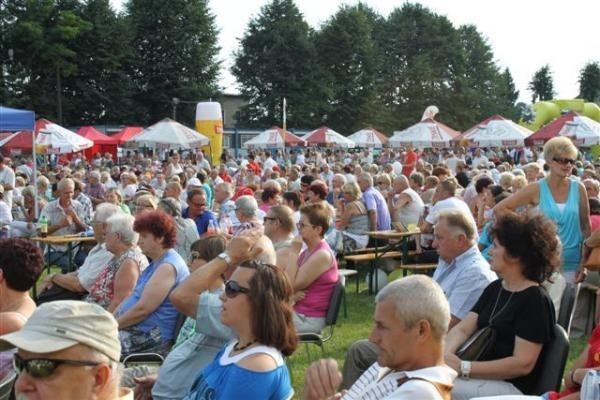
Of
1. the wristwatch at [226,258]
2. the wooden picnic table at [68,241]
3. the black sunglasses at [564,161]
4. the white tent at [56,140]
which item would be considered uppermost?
the white tent at [56,140]

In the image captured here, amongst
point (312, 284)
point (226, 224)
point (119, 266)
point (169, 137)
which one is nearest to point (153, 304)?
point (119, 266)

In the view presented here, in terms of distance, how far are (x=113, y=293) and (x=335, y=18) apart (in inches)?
2567

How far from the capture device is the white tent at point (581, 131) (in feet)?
64.3

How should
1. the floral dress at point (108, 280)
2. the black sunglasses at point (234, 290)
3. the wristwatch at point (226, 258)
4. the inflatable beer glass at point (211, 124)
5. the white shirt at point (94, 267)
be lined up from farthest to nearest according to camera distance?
the inflatable beer glass at point (211, 124) → the white shirt at point (94, 267) → the floral dress at point (108, 280) → the wristwatch at point (226, 258) → the black sunglasses at point (234, 290)

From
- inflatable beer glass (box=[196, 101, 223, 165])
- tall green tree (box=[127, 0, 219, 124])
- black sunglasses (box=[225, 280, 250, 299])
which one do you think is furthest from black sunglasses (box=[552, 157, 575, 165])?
tall green tree (box=[127, 0, 219, 124])

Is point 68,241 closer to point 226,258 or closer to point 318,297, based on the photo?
point 318,297

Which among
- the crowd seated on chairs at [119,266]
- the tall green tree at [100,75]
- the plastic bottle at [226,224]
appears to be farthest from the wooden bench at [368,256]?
the tall green tree at [100,75]

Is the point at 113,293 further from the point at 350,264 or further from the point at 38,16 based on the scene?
the point at 38,16

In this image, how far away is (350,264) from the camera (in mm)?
11969

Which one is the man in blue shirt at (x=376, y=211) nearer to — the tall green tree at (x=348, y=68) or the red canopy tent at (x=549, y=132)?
the red canopy tent at (x=549, y=132)

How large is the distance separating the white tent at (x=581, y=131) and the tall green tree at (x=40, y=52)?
40.6 metres

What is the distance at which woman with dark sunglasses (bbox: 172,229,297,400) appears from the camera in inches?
132

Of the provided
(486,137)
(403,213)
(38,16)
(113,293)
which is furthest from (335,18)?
(113,293)

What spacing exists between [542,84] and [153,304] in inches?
3973
